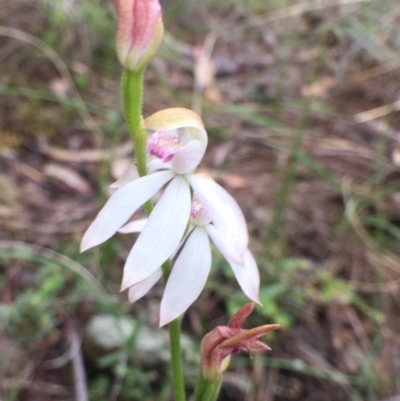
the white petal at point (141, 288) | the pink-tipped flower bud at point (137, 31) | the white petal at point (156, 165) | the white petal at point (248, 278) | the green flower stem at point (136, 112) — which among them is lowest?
the white petal at point (141, 288)

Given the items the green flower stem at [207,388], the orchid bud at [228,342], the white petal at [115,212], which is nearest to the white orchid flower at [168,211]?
the white petal at [115,212]

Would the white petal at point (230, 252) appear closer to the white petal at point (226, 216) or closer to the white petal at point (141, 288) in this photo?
the white petal at point (226, 216)

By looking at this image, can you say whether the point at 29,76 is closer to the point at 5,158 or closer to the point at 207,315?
the point at 5,158

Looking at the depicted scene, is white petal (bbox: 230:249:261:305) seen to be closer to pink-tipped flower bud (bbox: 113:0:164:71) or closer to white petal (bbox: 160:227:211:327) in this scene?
white petal (bbox: 160:227:211:327)

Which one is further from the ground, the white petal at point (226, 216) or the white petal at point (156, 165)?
the white petal at point (156, 165)

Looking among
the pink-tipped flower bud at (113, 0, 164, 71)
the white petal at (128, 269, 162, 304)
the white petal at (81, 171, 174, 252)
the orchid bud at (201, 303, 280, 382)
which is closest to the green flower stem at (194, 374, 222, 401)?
the orchid bud at (201, 303, 280, 382)

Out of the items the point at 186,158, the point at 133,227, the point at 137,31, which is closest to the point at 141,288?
the point at 133,227
